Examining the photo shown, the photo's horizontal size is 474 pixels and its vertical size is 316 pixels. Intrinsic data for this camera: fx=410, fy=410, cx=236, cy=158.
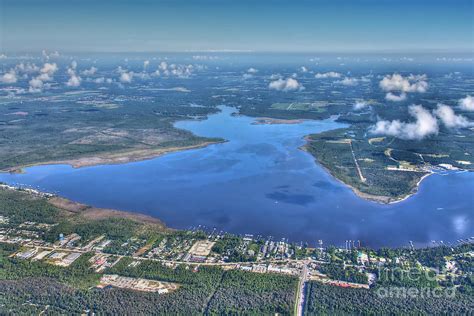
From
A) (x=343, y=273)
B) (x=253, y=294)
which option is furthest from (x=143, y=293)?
(x=343, y=273)

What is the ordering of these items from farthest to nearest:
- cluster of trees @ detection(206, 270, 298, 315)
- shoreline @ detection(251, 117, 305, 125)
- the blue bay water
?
shoreline @ detection(251, 117, 305, 125) → the blue bay water → cluster of trees @ detection(206, 270, 298, 315)

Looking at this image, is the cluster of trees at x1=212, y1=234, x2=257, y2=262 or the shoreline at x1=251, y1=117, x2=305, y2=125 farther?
the shoreline at x1=251, y1=117, x2=305, y2=125

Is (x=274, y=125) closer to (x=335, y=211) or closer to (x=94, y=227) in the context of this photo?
(x=335, y=211)

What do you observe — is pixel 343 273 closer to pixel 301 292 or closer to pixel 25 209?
pixel 301 292

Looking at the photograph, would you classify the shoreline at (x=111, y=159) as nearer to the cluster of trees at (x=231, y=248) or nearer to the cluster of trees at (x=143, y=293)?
the cluster of trees at (x=143, y=293)

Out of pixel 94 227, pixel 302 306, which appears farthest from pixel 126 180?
pixel 302 306

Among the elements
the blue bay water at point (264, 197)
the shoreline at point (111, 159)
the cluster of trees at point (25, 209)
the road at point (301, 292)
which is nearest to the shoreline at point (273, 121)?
the blue bay water at point (264, 197)

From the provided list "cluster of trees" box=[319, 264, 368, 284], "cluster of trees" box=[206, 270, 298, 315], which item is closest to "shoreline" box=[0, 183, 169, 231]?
"cluster of trees" box=[206, 270, 298, 315]

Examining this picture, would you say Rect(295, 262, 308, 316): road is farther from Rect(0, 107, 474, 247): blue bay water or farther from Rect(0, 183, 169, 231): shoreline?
Rect(0, 183, 169, 231): shoreline
